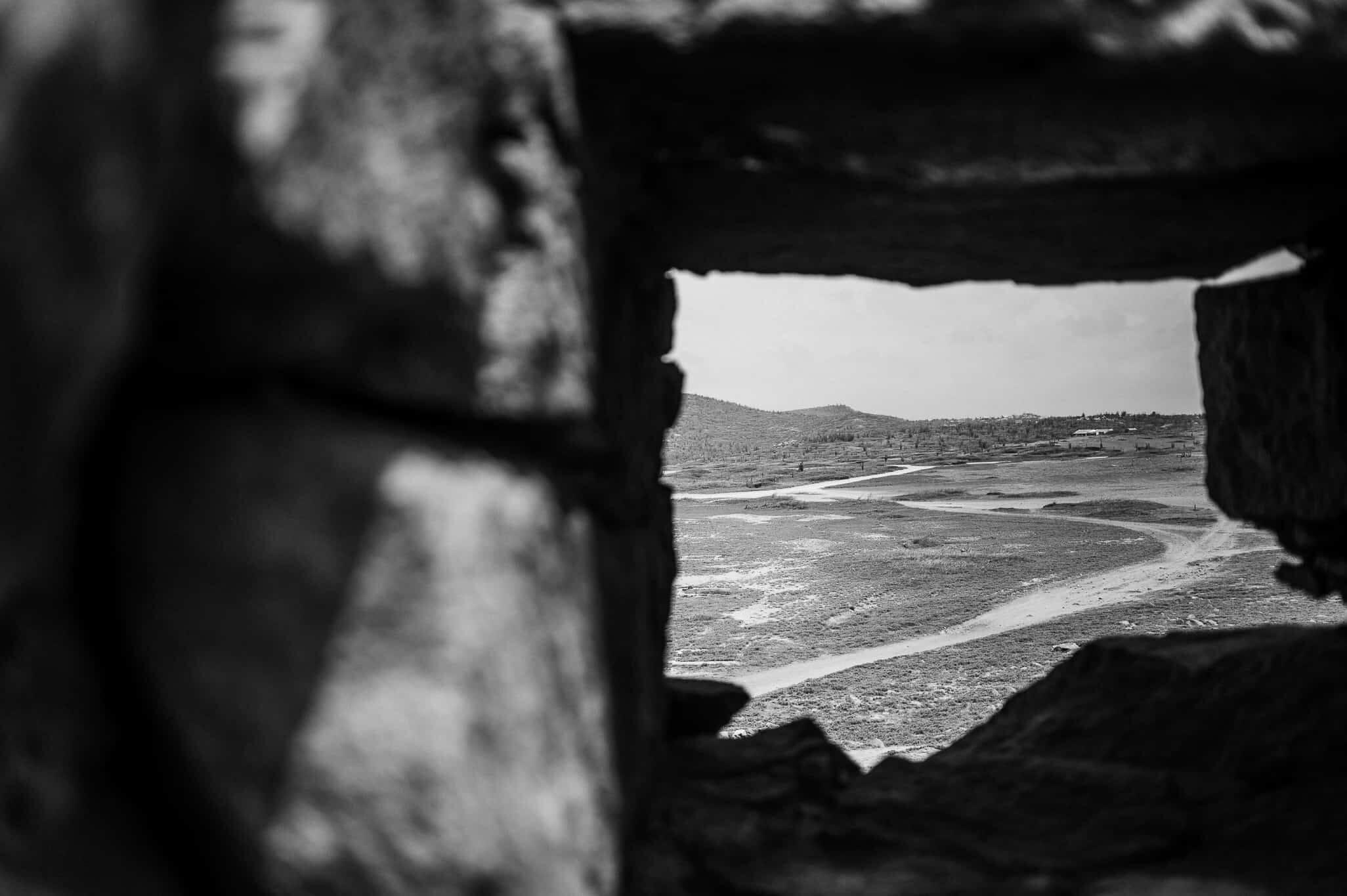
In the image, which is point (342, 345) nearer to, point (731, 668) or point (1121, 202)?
point (1121, 202)

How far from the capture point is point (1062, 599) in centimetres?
1702

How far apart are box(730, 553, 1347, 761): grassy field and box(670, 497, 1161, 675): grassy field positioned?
1.85 m

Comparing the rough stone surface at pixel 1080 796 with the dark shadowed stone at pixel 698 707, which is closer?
the rough stone surface at pixel 1080 796

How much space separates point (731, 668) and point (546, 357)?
42.4 ft

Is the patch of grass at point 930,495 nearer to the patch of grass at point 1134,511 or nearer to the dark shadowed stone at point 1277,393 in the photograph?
the patch of grass at point 1134,511

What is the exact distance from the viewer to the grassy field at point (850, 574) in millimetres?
15734

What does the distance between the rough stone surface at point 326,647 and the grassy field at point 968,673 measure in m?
8.70

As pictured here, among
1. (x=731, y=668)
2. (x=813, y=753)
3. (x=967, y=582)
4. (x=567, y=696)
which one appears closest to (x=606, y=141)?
(x=567, y=696)

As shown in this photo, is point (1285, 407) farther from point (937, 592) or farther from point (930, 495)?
point (930, 495)

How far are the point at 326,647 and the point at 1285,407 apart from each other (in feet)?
13.8

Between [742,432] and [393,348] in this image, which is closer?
[393,348]

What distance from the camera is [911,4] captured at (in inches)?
76.0

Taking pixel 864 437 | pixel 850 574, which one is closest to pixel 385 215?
pixel 850 574

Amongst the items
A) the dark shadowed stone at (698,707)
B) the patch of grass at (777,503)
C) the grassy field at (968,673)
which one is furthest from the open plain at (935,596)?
the dark shadowed stone at (698,707)
